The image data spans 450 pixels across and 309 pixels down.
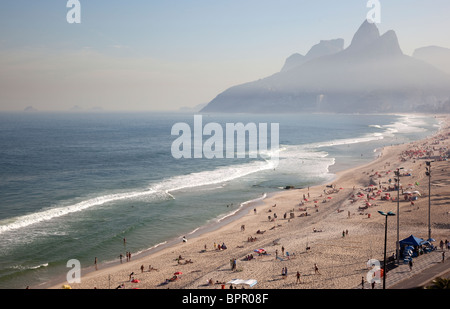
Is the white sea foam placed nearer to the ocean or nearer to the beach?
the ocean

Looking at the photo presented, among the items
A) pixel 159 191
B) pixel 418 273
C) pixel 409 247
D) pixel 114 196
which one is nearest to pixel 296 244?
pixel 409 247

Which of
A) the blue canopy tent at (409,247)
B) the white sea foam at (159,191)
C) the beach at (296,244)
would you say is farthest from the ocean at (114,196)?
the blue canopy tent at (409,247)

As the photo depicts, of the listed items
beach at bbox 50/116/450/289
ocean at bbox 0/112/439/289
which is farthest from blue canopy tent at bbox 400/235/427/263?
ocean at bbox 0/112/439/289

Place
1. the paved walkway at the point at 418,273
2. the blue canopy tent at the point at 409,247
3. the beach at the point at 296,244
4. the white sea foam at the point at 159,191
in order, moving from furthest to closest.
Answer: the white sea foam at the point at 159,191, the beach at the point at 296,244, the blue canopy tent at the point at 409,247, the paved walkway at the point at 418,273

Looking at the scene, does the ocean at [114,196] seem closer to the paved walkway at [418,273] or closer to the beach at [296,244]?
the beach at [296,244]

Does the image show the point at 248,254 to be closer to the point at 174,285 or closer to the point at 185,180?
the point at 174,285

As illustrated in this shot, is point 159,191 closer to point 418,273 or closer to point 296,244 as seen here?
point 296,244
